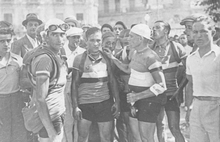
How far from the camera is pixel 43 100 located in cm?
406

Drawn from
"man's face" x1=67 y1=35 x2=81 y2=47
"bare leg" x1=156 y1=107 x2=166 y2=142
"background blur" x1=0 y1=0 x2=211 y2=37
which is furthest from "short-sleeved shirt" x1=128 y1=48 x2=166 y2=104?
"background blur" x1=0 y1=0 x2=211 y2=37

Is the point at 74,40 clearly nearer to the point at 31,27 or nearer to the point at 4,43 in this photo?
the point at 31,27

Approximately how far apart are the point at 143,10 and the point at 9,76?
5182cm

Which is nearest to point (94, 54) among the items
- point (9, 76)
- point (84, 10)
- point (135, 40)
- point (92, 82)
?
point (92, 82)

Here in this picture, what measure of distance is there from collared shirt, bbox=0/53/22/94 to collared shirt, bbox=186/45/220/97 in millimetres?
2733

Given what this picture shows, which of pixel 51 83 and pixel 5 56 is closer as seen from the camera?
pixel 51 83

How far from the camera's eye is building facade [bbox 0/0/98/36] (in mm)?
50844

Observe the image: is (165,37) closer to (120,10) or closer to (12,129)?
(12,129)

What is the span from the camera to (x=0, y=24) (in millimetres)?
5184

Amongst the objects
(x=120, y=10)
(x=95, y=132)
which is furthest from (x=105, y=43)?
(x=120, y=10)

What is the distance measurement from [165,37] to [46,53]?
257 cm

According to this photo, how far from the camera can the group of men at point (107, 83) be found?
14.1 feet

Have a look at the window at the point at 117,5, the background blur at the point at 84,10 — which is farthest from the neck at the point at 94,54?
the window at the point at 117,5

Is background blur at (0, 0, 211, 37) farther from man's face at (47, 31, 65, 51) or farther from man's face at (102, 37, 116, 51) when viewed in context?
man's face at (47, 31, 65, 51)
